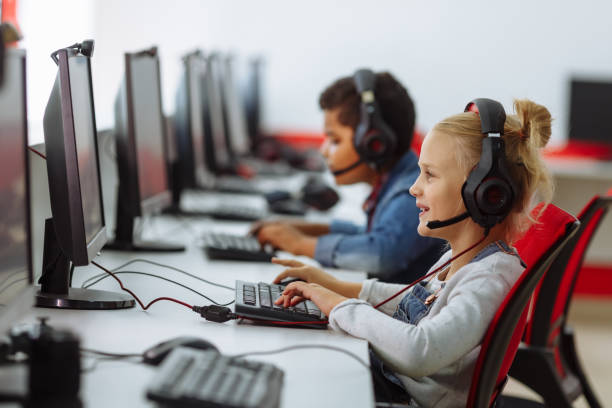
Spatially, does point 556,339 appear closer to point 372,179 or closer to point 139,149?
point 372,179

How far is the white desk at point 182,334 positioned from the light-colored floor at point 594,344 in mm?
1457

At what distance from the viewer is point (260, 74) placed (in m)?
5.09

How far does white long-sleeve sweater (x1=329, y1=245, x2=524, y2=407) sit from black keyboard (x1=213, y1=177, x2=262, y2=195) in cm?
192

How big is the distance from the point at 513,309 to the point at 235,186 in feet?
7.14

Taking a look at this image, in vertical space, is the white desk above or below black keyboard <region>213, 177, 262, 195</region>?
above

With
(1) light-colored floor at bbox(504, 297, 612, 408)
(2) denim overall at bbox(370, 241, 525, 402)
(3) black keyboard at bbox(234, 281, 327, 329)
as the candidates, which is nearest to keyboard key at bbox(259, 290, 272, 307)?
(3) black keyboard at bbox(234, 281, 327, 329)

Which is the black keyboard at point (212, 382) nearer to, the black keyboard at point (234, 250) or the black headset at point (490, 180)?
the black headset at point (490, 180)

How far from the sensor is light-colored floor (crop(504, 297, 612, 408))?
9.91 feet

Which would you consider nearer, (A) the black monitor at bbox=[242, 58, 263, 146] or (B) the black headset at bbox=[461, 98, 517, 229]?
(B) the black headset at bbox=[461, 98, 517, 229]

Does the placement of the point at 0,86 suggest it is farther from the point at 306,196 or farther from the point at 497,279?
the point at 306,196

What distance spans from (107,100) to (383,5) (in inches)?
106

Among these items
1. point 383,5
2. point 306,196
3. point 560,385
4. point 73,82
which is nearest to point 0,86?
point 73,82

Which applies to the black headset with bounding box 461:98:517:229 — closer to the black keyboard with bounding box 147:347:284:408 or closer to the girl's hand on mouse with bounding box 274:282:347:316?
the girl's hand on mouse with bounding box 274:282:347:316

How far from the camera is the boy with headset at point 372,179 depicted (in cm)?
190
